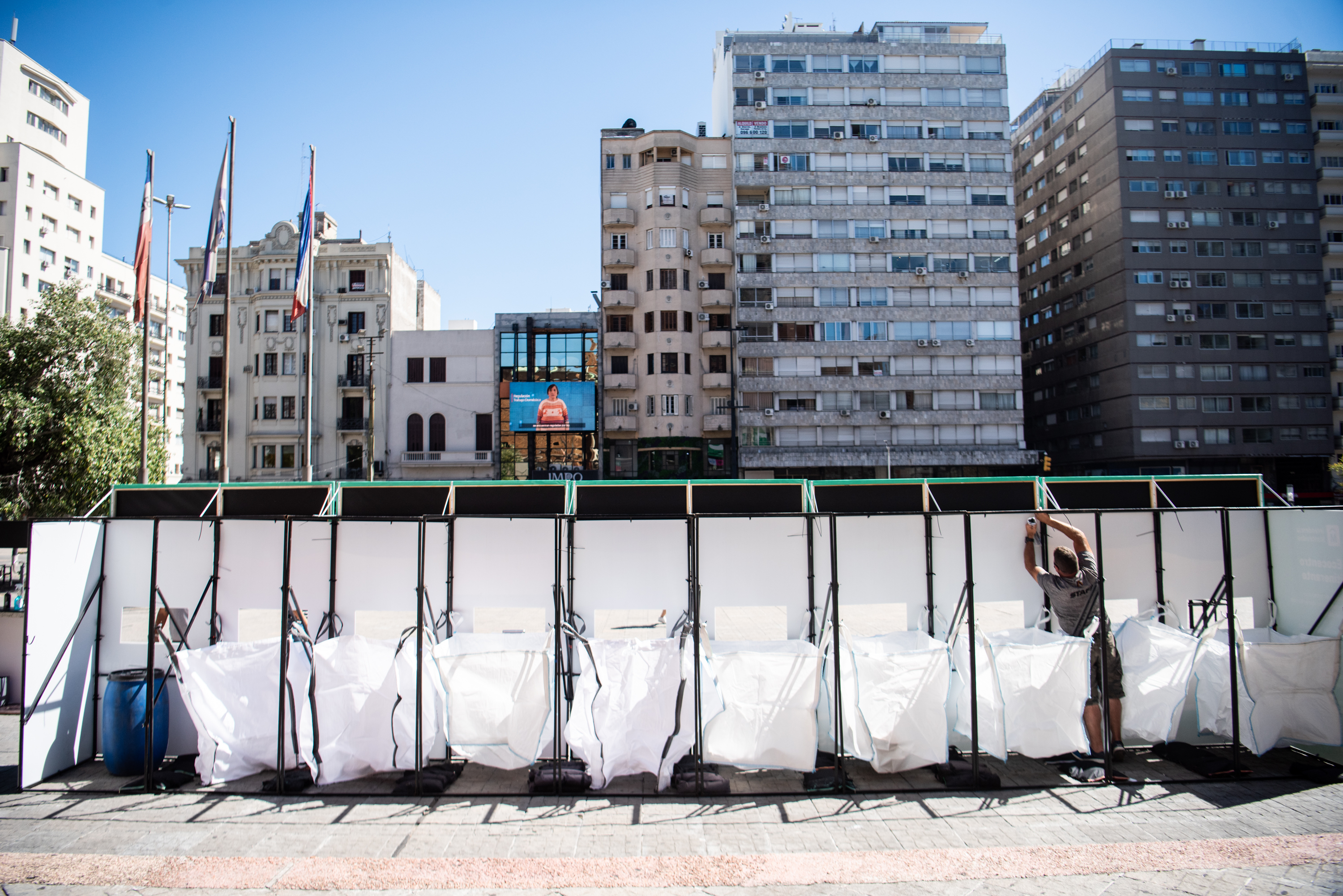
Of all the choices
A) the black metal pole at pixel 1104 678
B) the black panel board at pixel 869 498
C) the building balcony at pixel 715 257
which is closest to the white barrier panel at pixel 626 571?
the black panel board at pixel 869 498

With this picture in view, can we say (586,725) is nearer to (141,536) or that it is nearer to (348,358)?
(141,536)

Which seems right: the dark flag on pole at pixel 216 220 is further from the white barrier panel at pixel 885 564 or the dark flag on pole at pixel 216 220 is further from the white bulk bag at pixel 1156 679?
the white bulk bag at pixel 1156 679

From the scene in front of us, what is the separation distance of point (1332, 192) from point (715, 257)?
44679 mm

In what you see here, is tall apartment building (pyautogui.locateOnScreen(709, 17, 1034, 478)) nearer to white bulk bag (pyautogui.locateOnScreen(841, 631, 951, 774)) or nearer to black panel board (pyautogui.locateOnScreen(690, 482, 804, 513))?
black panel board (pyautogui.locateOnScreen(690, 482, 804, 513))

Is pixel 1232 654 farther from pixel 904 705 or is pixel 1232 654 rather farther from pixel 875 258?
pixel 875 258

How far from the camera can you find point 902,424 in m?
48.1

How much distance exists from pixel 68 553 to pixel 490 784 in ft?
19.3

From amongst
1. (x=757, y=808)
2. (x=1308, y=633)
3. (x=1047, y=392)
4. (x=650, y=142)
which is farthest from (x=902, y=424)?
(x=757, y=808)

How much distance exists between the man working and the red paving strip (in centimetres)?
174

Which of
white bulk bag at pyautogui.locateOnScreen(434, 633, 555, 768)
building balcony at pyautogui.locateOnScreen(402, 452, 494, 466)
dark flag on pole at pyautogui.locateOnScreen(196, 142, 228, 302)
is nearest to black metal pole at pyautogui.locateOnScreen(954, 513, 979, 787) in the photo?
white bulk bag at pyautogui.locateOnScreen(434, 633, 555, 768)

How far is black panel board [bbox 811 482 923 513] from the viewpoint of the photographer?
10.6 m

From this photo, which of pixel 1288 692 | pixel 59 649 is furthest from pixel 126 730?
pixel 1288 692

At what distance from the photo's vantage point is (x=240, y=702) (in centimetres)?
827

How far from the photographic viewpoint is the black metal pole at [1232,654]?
804 centimetres
